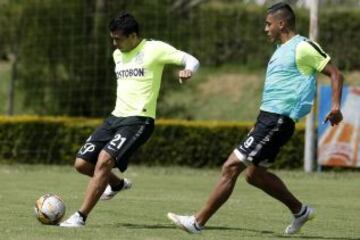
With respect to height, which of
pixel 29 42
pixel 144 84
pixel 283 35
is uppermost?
pixel 283 35

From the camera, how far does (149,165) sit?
21734 mm

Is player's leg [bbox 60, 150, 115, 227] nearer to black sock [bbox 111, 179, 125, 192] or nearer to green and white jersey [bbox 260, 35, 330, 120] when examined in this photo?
black sock [bbox 111, 179, 125, 192]

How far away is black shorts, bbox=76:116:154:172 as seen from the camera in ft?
33.3

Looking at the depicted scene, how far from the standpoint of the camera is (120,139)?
10.2 meters

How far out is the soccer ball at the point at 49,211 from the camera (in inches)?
393

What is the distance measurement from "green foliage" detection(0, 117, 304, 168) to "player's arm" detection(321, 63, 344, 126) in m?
12.0

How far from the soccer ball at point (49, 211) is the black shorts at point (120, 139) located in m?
0.65

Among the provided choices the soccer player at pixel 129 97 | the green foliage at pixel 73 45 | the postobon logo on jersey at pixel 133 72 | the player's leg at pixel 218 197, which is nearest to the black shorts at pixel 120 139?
the soccer player at pixel 129 97

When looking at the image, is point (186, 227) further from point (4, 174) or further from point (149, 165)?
point (149, 165)

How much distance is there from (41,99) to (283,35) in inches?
661

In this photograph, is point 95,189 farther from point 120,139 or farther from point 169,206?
point 169,206

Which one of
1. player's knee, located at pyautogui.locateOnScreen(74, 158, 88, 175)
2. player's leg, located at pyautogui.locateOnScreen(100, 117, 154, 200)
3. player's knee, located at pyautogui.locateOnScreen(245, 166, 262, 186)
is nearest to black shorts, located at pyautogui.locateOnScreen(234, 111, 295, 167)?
player's knee, located at pyautogui.locateOnScreen(245, 166, 262, 186)

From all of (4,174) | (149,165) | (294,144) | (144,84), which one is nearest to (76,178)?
(4,174)

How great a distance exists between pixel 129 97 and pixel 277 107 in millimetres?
1618
